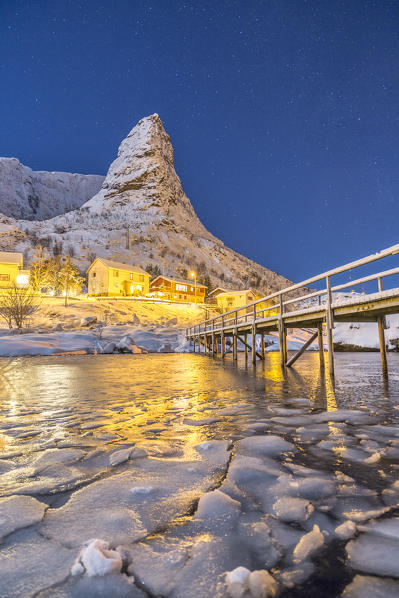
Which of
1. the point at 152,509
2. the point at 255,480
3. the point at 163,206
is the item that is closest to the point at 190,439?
the point at 255,480

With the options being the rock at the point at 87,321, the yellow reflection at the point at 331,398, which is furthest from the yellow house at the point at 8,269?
the yellow reflection at the point at 331,398

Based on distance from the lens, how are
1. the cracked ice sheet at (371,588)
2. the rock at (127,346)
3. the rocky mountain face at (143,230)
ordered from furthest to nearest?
the rocky mountain face at (143,230) → the rock at (127,346) → the cracked ice sheet at (371,588)

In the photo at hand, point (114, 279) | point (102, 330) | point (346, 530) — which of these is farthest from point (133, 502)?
point (114, 279)

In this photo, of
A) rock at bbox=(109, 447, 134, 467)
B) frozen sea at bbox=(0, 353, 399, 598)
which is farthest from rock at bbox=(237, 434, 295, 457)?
rock at bbox=(109, 447, 134, 467)

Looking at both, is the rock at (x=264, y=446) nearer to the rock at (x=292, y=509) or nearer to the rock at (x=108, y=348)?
the rock at (x=292, y=509)

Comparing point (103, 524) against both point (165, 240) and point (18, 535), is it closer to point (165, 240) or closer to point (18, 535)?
point (18, 535)

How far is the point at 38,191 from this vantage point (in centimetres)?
15925

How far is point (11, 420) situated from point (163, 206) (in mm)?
135701

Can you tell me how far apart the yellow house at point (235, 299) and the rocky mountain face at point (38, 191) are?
124710mm

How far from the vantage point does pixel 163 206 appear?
132 metres

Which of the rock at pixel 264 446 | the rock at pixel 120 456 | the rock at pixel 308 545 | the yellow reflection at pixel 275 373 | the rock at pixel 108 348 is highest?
the rock at pixel 108 348

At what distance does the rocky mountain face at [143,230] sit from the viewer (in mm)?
91438

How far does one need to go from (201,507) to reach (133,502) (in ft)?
1.20

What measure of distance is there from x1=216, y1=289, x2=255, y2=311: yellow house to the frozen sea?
53448mm
